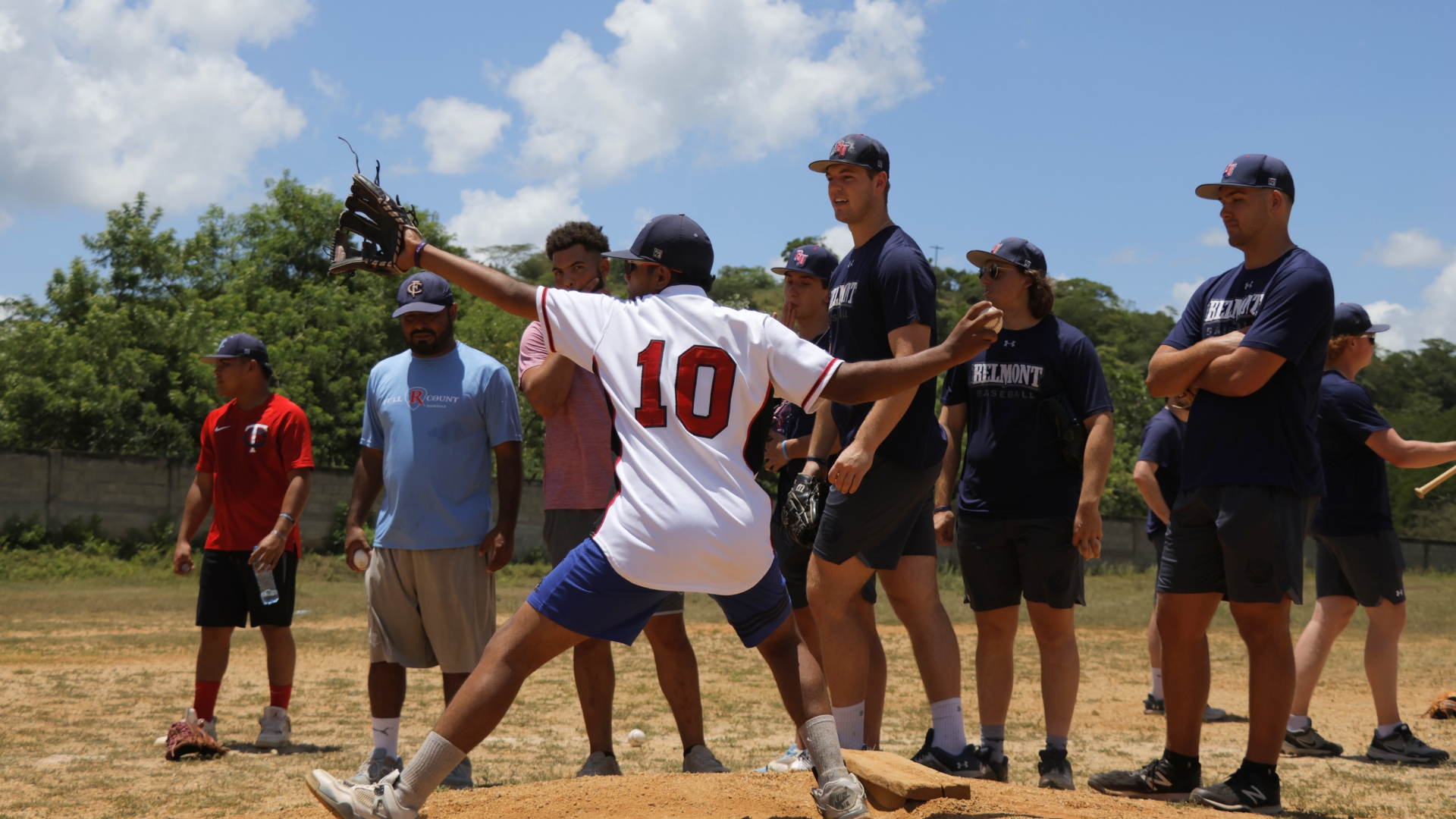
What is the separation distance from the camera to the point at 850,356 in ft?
16.4

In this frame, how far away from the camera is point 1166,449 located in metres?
7.95

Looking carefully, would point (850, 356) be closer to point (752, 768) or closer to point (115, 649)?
point (752, 768)

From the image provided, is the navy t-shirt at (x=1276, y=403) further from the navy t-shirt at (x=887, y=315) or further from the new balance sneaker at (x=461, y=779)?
the new balance sneaker at (x=461, y=779)

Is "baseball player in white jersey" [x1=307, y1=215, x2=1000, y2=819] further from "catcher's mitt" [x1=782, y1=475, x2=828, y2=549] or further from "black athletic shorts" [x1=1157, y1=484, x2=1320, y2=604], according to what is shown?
"black athletic shorts" [x1=1157, y1=484, x2=1320, y2=604]

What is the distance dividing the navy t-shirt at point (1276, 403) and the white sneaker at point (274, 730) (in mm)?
5373

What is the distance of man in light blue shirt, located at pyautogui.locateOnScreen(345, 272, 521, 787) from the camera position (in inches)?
229

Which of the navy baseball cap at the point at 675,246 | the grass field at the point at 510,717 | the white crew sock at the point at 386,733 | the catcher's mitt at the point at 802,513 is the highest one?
the navy baseball cap at the point at 675,246

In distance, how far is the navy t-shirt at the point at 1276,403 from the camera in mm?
4652

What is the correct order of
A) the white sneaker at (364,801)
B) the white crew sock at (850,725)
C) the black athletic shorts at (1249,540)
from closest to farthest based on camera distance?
the white sneaker at (364,801) < the black athletic shorts at (1249,540) < the white crew sock at (850,725)

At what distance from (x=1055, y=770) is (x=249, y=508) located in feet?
17.0

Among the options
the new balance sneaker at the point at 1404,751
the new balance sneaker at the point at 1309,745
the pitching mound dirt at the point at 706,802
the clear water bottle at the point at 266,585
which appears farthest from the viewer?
the clear water bottle at the point at 266,585

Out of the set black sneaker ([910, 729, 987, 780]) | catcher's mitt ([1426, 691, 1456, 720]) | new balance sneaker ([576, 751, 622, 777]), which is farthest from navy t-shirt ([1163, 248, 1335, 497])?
catcher's mitt ([1426, 691, 1456, 720])

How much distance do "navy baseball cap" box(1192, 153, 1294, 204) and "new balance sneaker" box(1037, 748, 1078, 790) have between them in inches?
106

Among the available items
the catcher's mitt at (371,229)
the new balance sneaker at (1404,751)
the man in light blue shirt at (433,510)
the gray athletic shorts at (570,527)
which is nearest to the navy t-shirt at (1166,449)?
the new balance sneaker at (1404,751)
